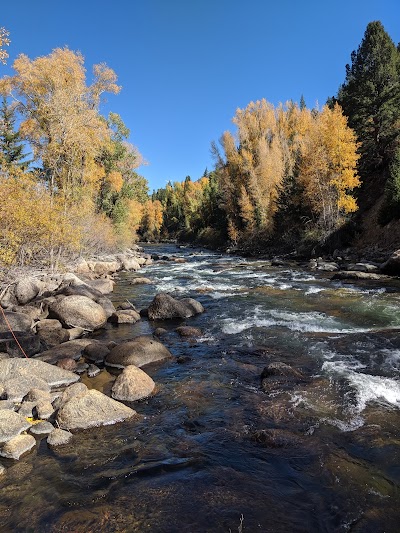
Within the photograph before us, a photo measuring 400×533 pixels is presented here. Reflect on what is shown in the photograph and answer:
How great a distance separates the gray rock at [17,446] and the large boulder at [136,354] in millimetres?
3385

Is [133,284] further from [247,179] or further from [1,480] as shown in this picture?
[247,179]

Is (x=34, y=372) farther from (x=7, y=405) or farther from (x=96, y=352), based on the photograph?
(x=96, y=352)

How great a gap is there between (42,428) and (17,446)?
23.5 inches

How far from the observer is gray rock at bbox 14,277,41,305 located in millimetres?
14472

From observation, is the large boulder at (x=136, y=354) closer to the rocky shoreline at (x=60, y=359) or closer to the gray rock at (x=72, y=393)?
the rocky shoreline at (x=60, y=359)

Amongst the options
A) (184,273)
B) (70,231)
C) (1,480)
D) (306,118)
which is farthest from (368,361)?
(306,118)

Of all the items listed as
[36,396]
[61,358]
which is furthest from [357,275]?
[36,396]

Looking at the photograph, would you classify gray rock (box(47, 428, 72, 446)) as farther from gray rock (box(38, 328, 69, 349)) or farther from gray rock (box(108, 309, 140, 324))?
gray rock (box(108, 309, 140, 324))

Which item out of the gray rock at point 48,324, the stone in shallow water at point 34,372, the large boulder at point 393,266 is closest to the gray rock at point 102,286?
the gray rock at point 48,324

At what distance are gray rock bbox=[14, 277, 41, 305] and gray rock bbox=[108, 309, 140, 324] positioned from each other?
4.14 m

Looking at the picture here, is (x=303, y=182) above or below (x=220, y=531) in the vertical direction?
above

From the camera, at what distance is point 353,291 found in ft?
53.4

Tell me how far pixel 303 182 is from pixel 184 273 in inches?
626

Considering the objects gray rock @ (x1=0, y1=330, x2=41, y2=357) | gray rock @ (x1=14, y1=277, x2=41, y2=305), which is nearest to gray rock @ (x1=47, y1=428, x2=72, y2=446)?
gray rock @ (x1=0, y1=330, x2=41, y2=357)
